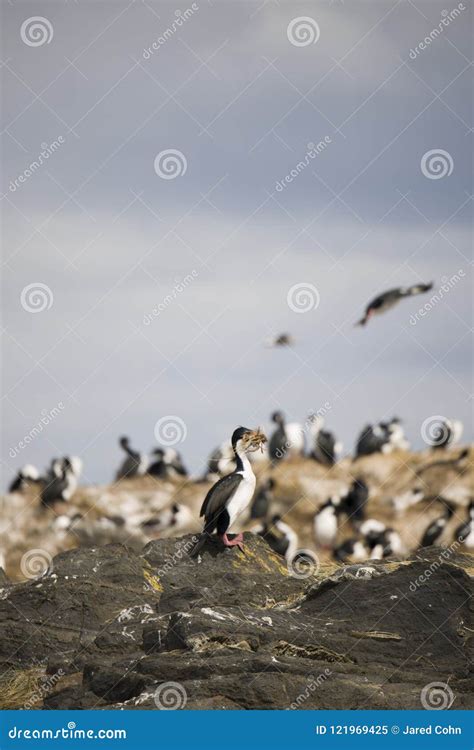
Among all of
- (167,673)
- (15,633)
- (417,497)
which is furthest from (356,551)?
(167,673)

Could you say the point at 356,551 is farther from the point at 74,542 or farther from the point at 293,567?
the point at 293,567

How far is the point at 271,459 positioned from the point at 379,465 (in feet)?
13.8

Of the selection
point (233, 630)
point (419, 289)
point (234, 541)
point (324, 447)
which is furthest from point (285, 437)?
point (233, 630)

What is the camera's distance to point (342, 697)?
8.76 meters

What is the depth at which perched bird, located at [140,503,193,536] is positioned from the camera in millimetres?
32125

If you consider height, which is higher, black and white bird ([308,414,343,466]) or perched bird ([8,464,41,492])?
black and white bird ([308,414,343,466])

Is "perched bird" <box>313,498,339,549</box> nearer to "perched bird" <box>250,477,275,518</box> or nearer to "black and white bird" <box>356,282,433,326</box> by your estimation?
"perched bird" <box>250,477,275,518</box>

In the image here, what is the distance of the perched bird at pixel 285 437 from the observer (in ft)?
130

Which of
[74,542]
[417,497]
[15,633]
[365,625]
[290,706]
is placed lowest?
[74,542]

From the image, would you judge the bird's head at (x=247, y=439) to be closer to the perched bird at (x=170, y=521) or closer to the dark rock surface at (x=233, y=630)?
the dark rock surface at (x=233, y=630)

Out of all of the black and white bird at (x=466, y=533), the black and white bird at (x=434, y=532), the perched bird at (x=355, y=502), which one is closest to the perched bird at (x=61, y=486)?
the perched bird at (x=355, y=502)

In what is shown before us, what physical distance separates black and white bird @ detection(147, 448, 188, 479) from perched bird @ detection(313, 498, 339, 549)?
8.32 meters

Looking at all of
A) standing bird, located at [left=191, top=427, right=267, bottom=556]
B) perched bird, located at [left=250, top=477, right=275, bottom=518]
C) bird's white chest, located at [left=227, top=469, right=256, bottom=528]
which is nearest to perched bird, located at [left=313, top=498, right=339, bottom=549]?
perched bird, located at [left=250, top=477, right=275, bottom=518]

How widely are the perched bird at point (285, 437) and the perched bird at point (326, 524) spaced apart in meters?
6.16
